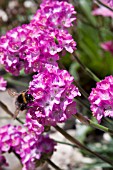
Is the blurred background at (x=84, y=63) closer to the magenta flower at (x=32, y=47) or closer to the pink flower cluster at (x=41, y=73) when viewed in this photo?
the pink flower cluster at (x=41, y=73)

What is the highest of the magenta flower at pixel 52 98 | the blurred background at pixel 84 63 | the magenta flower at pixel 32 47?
the magenta flower at pixel 32 47

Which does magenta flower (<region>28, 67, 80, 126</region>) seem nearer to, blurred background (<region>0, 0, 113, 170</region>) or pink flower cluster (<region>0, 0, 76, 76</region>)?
pink flower cluster (<region>0, 0, 76, 76</region>)

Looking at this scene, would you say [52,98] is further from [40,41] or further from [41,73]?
[40,41]

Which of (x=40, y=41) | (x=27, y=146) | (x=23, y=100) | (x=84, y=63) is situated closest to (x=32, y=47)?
(x=40, y=41)

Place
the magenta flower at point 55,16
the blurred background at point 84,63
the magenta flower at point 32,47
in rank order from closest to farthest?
the magenta flower at point 32,47
the magenta flower at point 55,16
the blurred background at point 84,63

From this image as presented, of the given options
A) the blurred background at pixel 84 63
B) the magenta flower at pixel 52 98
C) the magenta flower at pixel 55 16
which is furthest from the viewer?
the blurred background at pixel 84 63

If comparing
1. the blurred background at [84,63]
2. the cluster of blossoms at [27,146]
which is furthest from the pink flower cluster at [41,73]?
the blurred background at [84,63]

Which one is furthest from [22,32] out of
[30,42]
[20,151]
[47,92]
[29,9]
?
[29,9]
